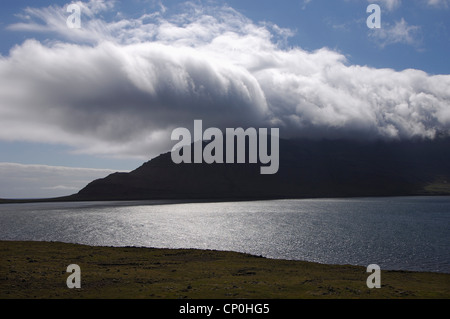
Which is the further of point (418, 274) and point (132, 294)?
point (418, 274)

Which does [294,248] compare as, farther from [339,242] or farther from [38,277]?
[38,277]

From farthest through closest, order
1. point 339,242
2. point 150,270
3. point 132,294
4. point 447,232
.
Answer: point 447,232, point 339,242, point 150,270, point 132,294

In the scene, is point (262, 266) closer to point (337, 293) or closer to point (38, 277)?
point (337, 293)

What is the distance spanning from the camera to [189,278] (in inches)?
1629

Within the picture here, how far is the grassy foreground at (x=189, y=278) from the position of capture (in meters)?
33.2

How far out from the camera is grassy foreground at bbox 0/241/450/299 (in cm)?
3316
